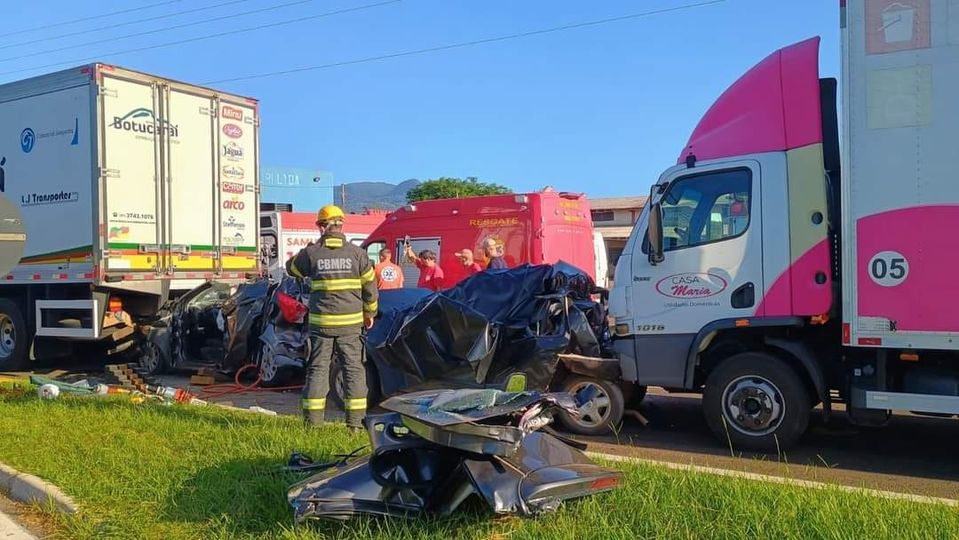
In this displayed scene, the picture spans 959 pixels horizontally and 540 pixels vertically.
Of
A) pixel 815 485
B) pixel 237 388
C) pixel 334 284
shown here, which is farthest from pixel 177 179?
pixel 815 485

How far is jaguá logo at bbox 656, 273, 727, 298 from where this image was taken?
21.7 feet

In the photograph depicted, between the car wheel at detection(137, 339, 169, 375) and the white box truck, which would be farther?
the car wheel at detection(137, 339, 169, 375)

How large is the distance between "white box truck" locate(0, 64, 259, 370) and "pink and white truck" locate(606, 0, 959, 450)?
732 centimetres

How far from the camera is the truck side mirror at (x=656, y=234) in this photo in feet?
22.2

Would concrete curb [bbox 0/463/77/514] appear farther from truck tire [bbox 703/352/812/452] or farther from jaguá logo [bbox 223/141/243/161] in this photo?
jaguá logo [bbox 223/141/243/161]

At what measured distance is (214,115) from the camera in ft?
39.7

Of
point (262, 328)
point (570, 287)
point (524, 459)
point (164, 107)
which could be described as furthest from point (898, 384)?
point (164, 107)

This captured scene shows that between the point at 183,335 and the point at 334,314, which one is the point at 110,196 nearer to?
the point at 183,335

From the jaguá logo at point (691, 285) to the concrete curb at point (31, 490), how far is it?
15.6 ft

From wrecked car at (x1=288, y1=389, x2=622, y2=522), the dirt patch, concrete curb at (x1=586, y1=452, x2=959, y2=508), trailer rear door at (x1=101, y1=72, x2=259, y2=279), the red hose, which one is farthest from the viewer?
trailer rear door at (x1=101, y1=72, x2=259, y2=279)

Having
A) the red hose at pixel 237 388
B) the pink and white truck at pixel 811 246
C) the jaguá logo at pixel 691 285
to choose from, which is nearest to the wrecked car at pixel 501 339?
the pink and white truck at pixel 811 246

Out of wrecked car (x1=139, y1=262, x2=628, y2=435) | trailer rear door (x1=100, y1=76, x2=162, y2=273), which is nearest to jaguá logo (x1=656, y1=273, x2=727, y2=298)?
wrecked car (x1=139, y1=262, x2=628, y2=435)

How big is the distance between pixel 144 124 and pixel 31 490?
6.97m

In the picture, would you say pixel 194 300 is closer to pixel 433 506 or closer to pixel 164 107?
pixel 164 107
